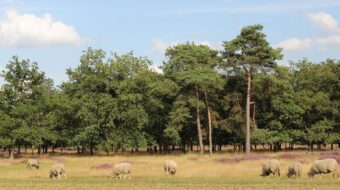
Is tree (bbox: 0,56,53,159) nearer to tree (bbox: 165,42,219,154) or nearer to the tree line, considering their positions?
the tree line

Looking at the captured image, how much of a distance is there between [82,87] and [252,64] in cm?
2834

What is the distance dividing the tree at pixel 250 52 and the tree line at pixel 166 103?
344cm

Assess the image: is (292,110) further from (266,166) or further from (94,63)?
(266,166)

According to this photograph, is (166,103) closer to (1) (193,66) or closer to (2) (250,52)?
(1) (193,66)

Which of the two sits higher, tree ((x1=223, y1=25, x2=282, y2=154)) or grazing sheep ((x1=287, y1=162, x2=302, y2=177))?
tree ((x1=223, y1=25, x2=282, y2=154))

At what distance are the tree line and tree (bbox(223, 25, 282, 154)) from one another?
344 centimetres

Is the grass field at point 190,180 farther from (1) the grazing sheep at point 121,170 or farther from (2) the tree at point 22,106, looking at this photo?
(2) the tree at point 22,106

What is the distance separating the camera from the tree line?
69.2m

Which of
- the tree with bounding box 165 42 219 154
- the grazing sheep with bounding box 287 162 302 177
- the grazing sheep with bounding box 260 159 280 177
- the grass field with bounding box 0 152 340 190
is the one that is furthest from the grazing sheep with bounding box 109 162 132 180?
the tree with bounding box 165 42 219 154

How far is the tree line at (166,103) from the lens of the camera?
6925 centimetres

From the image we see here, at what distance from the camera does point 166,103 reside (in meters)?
79.9

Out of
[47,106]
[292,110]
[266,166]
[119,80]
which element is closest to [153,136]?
[119,80]

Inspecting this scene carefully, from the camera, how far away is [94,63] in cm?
7644

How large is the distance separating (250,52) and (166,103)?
76.0 feet
